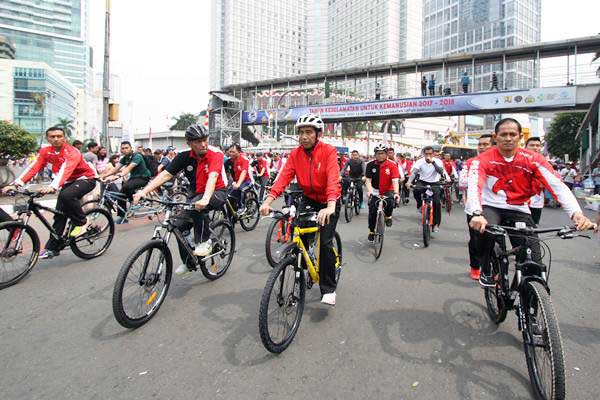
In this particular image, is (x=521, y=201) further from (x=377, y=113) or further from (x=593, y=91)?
(x=377, y=113)

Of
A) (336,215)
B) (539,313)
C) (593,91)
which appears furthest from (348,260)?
(593,91)

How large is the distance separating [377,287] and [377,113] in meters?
25.9

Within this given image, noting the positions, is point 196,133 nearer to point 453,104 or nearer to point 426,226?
point 426,226

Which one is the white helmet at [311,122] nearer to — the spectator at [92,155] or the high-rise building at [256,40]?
the spectator at [92,155]

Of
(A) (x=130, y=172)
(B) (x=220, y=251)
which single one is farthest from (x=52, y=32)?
(B) (x=220, y=251)

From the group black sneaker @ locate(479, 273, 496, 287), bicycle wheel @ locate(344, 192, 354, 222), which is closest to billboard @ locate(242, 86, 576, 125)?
bicycle wheel @ locate(344, 192, 354, 222)

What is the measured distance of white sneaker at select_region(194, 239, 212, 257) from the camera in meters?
4.48

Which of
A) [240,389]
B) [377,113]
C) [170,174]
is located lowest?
[240,389]

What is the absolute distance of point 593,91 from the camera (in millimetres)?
22219

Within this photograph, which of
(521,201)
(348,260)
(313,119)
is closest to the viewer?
(521,201)

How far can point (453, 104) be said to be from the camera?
25.5 metres

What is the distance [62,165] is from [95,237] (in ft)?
4.21

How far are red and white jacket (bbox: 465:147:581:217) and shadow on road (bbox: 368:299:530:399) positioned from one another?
3.74 ft

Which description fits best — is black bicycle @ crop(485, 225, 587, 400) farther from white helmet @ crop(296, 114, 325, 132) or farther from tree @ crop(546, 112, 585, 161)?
tree @ crop(546, 112, 585, 161)
